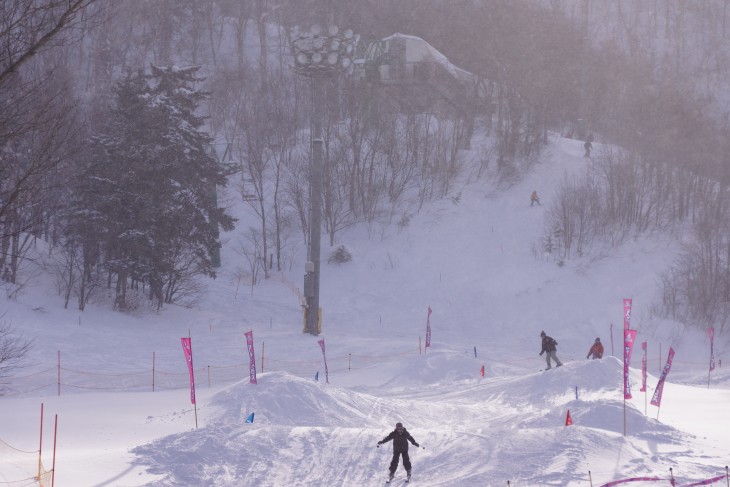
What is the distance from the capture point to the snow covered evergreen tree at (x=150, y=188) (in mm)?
34000

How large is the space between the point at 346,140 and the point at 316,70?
18.4 m

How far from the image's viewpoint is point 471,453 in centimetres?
1459

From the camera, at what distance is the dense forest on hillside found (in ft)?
114

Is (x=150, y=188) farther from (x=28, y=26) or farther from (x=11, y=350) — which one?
(x=28, y=26)

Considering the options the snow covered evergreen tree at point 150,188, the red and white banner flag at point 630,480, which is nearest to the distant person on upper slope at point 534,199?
the snow covered evergreen tree at point 150,188

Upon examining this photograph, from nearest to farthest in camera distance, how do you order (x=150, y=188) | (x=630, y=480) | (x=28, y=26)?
(x=28, y=26) < (x=630, y=480) < (x=150, y=188)

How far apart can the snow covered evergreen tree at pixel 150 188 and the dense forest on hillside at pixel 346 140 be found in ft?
0.31

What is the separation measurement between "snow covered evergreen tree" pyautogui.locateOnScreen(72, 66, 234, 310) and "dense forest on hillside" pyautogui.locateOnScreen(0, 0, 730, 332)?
3.8 inches

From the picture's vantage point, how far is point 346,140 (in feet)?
168

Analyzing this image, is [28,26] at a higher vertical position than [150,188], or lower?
higher

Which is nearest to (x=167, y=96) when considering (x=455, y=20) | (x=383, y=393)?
(x=383, y=393)

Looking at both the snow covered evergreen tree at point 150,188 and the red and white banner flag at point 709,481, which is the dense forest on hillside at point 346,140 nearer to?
the snow covered evergreen tree at point 150,188

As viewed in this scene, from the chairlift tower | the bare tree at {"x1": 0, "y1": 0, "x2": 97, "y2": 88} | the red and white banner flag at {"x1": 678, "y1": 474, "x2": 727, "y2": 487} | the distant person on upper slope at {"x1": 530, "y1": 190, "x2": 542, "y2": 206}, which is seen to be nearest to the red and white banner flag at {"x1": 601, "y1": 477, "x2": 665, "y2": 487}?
the red and white banner flag at {"x1": 678, "y1": 474, "x2": 727, "y2": 487}

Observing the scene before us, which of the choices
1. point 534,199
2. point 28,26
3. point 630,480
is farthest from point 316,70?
point 28,26
